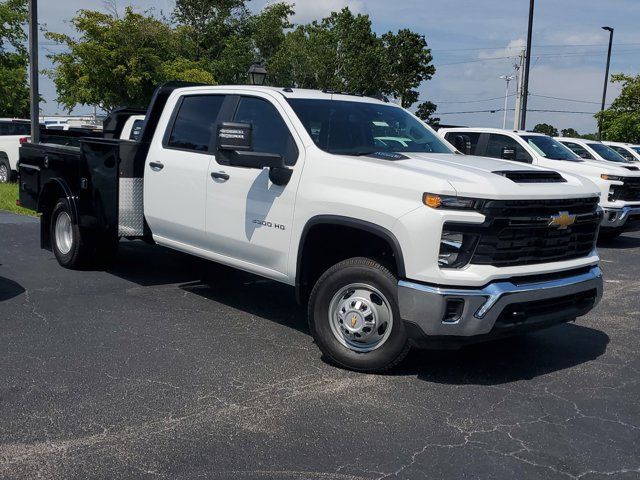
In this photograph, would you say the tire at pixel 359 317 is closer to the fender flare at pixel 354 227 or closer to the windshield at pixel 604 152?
the fender flare at pixel 354 227

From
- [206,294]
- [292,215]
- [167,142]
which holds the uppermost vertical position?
[167,142]

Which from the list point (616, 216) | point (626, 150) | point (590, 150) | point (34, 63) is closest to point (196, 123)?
point (616, 216)

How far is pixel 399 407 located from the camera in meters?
4.61

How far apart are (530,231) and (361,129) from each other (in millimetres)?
1812

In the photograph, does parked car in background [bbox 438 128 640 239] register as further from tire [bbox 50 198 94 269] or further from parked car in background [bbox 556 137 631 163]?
tire [bbox 50 198 94 269]

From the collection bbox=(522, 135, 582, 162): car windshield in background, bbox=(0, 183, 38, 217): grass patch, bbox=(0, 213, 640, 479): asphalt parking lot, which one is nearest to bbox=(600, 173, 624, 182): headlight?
bbox=(522, 135, 582, 162): car windshield in background

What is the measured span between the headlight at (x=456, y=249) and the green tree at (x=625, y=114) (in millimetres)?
28597

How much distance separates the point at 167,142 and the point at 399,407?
3692 millimetres

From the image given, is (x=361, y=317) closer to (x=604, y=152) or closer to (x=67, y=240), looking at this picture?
(x=67, y=240)

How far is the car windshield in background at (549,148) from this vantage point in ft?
44.3

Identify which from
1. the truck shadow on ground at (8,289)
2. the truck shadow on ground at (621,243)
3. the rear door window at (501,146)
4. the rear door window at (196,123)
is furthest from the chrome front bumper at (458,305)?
the rear door window at (501,146)

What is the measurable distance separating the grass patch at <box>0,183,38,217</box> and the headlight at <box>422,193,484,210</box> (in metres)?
10.9

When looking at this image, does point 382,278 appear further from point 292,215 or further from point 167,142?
point 167,142

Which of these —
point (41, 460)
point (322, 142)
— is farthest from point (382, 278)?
point (41, 460)
